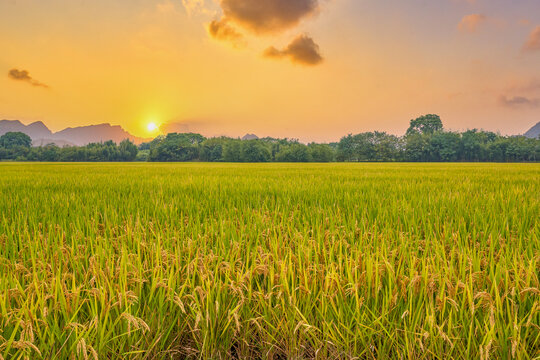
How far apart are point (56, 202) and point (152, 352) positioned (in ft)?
13.2

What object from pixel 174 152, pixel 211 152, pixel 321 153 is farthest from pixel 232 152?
pixel 321 153

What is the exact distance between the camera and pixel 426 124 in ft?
367

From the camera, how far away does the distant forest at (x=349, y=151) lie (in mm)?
81625

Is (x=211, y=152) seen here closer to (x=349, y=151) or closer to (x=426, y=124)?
(x=349, y=151)

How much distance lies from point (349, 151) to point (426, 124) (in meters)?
43.6

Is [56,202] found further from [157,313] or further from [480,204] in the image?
[480,204]

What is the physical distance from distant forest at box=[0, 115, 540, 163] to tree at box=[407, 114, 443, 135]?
18.4 m

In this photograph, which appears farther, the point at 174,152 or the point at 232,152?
the point at 174,152

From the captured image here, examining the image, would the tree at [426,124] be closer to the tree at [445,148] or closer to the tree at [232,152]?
the tree at [445,148]

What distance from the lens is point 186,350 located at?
A: 1156 mm

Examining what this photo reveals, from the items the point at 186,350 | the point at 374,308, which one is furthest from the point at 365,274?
the point at 186,350

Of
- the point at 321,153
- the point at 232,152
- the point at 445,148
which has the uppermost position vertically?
the point at 445,148

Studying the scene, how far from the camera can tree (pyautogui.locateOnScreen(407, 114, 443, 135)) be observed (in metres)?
110

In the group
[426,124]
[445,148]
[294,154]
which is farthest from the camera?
[426,124]
